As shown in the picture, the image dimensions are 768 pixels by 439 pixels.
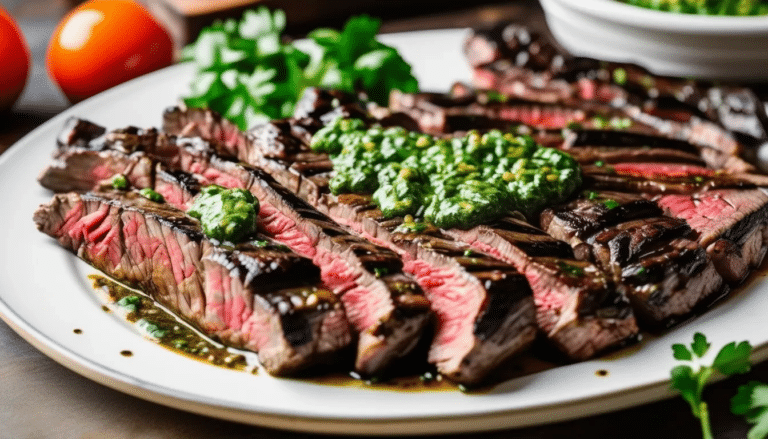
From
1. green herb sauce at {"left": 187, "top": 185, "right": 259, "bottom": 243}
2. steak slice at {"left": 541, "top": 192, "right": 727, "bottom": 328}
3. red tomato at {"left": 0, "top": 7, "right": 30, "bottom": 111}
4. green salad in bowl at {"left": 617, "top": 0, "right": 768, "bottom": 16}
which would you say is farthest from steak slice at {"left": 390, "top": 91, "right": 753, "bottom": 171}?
red tomato at {"left": 0, "top": 7, "right": 30, "bottom": 111}

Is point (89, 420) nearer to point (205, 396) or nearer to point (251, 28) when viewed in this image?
point (205, 396)

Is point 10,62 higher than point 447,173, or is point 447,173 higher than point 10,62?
point 447,173

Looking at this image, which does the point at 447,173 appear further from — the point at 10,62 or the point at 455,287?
the point at 10,62

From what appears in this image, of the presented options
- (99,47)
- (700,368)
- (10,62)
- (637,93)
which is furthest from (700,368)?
(10,62)

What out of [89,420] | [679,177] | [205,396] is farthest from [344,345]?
[679,177]

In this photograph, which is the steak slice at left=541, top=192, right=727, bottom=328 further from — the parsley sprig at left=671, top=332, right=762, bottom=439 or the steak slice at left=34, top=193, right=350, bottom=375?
the steak slice at left=34, top=193, right=350, bottom=375

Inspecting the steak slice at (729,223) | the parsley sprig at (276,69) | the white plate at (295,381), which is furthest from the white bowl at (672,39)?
the white plate at (295,381)
